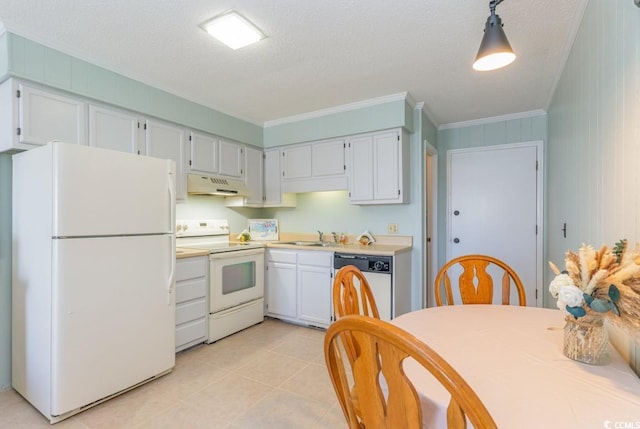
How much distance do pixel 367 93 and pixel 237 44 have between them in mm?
1363

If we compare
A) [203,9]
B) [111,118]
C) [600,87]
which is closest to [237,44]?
[203,9]

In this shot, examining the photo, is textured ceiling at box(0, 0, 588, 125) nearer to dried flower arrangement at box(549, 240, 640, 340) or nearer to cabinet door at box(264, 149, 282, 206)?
cabinet door at box(264, 149, 282, 206)

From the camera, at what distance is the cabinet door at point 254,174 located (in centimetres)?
382

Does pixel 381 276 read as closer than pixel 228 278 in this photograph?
Yes

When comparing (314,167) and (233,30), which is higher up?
(233,30)

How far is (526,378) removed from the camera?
0.89 meters

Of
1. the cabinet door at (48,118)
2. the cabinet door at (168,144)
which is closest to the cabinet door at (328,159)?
the cabinet door at (168,144)

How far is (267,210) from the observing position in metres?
4.39

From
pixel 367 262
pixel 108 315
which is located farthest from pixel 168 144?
pixel 367 262

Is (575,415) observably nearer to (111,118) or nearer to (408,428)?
(408,428)

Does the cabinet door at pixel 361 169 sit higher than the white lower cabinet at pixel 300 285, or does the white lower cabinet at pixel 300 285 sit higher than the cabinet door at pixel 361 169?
the cabinet door at pixel 361 169

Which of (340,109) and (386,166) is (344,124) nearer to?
(340,109)

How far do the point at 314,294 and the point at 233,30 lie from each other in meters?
2.42

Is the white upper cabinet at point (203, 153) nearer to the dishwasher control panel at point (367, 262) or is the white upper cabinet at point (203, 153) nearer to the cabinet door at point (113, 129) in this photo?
the cabinet door at point (113, 129)
